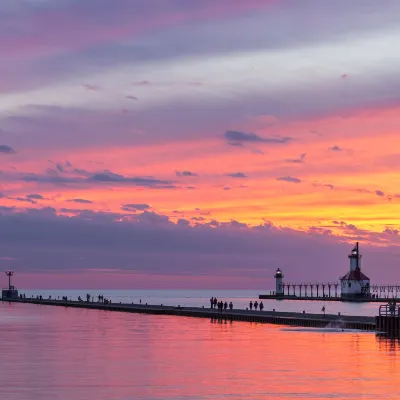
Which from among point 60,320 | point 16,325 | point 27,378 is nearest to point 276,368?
point 27,378

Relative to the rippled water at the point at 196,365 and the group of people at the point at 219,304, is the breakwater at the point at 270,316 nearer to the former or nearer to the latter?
the group of people at the point at 219,304

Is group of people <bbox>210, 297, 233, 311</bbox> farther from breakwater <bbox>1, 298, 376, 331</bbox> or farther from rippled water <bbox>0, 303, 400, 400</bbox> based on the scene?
rippled water <bbox>0, 303, 400, 400</bbox>

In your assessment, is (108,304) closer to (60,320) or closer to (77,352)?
(60,320)

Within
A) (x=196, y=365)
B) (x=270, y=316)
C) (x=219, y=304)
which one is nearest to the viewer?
(x=196, y=365)

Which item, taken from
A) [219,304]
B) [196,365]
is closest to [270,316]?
[219,304]

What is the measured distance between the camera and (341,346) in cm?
7725

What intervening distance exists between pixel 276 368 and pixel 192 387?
32.8 feet

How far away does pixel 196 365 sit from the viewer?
2534 inches

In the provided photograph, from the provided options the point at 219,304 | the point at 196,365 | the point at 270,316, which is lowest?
the point at 196,365

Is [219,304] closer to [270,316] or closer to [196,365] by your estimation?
[270,316]

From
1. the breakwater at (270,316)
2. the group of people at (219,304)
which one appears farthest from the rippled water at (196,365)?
the group of people at (219,304)

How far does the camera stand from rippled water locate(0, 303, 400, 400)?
2041 inches

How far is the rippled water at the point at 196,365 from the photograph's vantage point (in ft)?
170

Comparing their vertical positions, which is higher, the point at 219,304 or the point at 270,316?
the point at 219,304
